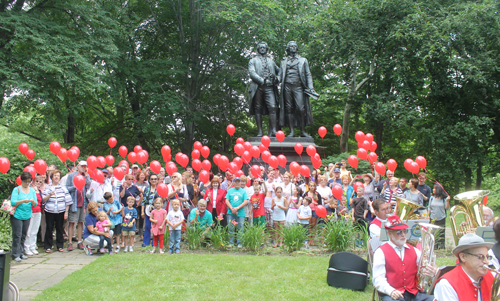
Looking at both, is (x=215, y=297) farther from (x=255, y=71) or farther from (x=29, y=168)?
(x=255, y=71)

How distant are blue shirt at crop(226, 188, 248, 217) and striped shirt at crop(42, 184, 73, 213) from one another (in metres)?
3.25

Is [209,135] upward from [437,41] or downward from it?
downward

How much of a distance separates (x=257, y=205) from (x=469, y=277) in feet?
18.9

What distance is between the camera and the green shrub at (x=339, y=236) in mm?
7508

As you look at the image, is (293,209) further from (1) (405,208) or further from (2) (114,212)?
(1) (405,208)

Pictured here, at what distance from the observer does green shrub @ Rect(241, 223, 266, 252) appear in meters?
7.63

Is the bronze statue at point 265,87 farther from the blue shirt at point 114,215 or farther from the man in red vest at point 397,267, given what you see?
the man in red vest at point 397,267

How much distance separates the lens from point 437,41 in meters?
16.2

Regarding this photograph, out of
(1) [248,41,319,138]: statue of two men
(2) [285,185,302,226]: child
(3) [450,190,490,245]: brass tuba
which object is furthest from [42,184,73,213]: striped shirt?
(3) [450,190,490,245]: brass tuba

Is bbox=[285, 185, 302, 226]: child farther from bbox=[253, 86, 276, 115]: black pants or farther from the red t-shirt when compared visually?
bbox=[253, 86, 276, 115]: black pants

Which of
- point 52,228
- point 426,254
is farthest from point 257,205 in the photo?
point 426,254

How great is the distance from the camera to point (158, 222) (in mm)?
7789

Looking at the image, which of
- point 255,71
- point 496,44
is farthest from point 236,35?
point 496,44

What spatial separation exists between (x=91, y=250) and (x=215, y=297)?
3.67 m
